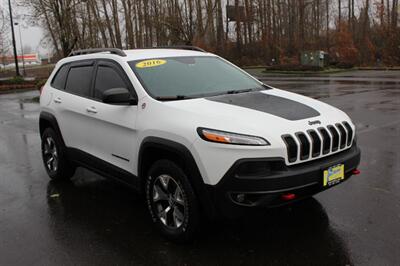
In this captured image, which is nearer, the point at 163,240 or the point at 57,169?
the point at 163,240

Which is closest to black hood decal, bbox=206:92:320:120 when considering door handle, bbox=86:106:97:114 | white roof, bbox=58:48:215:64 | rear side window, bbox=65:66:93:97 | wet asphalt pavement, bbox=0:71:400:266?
white roof, bbox=58:48:215:64

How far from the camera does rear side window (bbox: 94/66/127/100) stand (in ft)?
15.1

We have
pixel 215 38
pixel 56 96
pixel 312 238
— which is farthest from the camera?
pixel 215 38

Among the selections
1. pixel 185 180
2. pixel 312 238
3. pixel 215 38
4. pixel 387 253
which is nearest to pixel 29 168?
pixel 185 180

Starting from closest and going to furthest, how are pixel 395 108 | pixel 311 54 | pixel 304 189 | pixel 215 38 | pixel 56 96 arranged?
pixel 304 189 < pixel 56 96 < pixel 395 108 < pixel 311 54 < pixel 215 38

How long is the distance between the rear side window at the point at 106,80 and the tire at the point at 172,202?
1.15 m

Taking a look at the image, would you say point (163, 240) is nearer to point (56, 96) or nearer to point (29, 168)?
point (56, 96)

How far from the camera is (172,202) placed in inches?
153

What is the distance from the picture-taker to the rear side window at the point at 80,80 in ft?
16.9

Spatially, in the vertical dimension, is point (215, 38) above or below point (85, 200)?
above

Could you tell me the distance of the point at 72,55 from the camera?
604cm

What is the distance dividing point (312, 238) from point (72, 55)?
4.12m

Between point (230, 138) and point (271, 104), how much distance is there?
87 cm

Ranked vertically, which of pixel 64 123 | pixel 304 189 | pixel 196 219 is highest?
pixel 64 123
